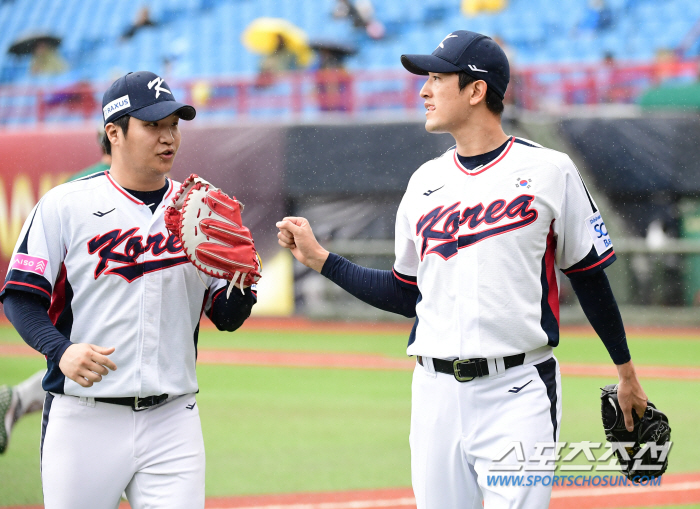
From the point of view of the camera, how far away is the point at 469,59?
2449mm

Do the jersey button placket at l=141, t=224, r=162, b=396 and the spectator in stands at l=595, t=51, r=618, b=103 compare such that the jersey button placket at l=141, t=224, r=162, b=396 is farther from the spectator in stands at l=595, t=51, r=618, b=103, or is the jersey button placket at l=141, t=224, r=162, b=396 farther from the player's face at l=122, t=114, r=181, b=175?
the spectator in stands at l=595, t=51, r=618, b=103

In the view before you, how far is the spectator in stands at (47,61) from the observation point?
16.6m

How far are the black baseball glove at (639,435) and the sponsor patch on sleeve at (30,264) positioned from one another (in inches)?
68.1

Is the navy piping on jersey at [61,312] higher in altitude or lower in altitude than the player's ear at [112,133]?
lower

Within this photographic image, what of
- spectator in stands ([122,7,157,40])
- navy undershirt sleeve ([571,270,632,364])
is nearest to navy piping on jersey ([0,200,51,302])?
navy undershirt sleeve ([571,270,632,364])

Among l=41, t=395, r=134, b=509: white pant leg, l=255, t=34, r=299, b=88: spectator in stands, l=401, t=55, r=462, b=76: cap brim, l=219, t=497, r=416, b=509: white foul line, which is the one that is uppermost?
l=255, t=34, r=299, b=88: spectator in stands

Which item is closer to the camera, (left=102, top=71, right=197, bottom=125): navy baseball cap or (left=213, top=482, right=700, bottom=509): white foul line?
(left=102, top=71, right=197, bottom=125): navy baseball cap

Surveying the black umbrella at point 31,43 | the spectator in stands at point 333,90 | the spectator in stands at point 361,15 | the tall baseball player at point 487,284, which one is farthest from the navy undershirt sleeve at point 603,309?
the black umbrella at point 31,43

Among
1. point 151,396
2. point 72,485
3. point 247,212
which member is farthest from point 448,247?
point 247,212

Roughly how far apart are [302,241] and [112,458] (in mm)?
850

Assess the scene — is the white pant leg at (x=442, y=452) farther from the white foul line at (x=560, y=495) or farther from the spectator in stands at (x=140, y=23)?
the spectator in stands at (x=140, y=23)

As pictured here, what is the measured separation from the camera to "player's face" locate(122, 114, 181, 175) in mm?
2447

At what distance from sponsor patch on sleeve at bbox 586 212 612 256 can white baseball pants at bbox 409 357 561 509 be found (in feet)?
1.17

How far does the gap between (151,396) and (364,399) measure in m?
4.86
